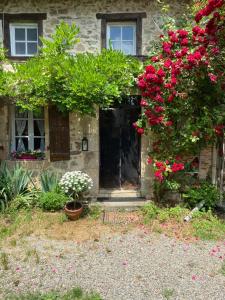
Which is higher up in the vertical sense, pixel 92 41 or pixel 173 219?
pixel 92 41

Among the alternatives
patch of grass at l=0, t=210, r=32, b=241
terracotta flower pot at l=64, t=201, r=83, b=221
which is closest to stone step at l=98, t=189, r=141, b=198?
terracotta flower pot at l=64, t=201, r=83, b=221

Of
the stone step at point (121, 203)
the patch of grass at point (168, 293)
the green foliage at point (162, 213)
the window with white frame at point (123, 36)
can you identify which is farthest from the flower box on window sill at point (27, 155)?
the patch of grass at point (168, 293)

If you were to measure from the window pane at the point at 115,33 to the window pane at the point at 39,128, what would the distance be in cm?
290

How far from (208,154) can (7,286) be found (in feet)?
17.8

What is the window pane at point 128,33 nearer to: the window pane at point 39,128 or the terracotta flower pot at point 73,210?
the window pane at point 39,128

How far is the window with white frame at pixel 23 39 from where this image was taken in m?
7.52

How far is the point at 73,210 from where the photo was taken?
248 inches

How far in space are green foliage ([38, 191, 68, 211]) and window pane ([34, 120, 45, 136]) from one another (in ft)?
5.81

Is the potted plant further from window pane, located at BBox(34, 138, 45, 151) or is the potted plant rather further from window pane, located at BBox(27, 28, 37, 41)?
window pane, located at BBox(27, 28, 37, 41)

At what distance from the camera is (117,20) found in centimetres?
736

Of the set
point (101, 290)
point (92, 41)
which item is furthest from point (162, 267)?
point (92, 41)

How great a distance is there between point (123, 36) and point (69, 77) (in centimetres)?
242

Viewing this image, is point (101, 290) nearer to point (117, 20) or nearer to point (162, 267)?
point (162, 267)

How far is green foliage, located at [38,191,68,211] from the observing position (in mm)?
6534
